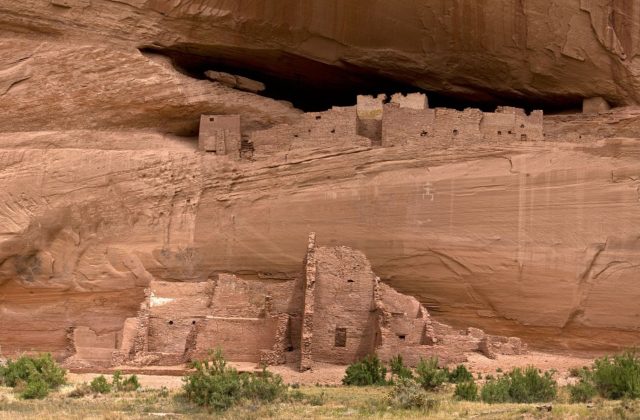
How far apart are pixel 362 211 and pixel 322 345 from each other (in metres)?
2.62

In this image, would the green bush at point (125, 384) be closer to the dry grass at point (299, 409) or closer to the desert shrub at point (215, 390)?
the dry grass at point (299, 409)

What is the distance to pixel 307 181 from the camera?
2073 centimetres

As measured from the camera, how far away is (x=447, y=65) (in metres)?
21.7

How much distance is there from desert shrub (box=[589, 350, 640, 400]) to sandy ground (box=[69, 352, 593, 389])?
2.18 m

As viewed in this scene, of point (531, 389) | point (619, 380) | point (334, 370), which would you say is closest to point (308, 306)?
point (334, 370)

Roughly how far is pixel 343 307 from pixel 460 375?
295 cm

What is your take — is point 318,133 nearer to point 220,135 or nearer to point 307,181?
point 307,181

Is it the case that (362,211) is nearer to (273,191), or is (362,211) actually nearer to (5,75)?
(273,191)

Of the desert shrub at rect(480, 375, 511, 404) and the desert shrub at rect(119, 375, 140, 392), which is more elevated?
the desert shrub at rect(480, 375, 511, 404)

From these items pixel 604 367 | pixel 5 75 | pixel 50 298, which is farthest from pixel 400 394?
pixel 5 75

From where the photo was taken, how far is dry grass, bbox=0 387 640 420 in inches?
515

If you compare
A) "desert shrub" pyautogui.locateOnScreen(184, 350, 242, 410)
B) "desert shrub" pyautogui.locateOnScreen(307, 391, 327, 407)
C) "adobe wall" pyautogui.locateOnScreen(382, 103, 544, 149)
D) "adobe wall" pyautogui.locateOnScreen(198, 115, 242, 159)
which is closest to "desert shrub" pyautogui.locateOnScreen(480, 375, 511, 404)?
"desert shrub" pyautogui.locateOnScreen(307, 391, 327, 407)

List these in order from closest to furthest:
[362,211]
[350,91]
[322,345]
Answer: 1. [322,345]
2. [362,211]
3. [350,91]

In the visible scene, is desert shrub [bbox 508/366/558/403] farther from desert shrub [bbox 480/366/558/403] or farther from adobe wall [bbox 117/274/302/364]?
adobe wall [bbox 117/274/302/364]
